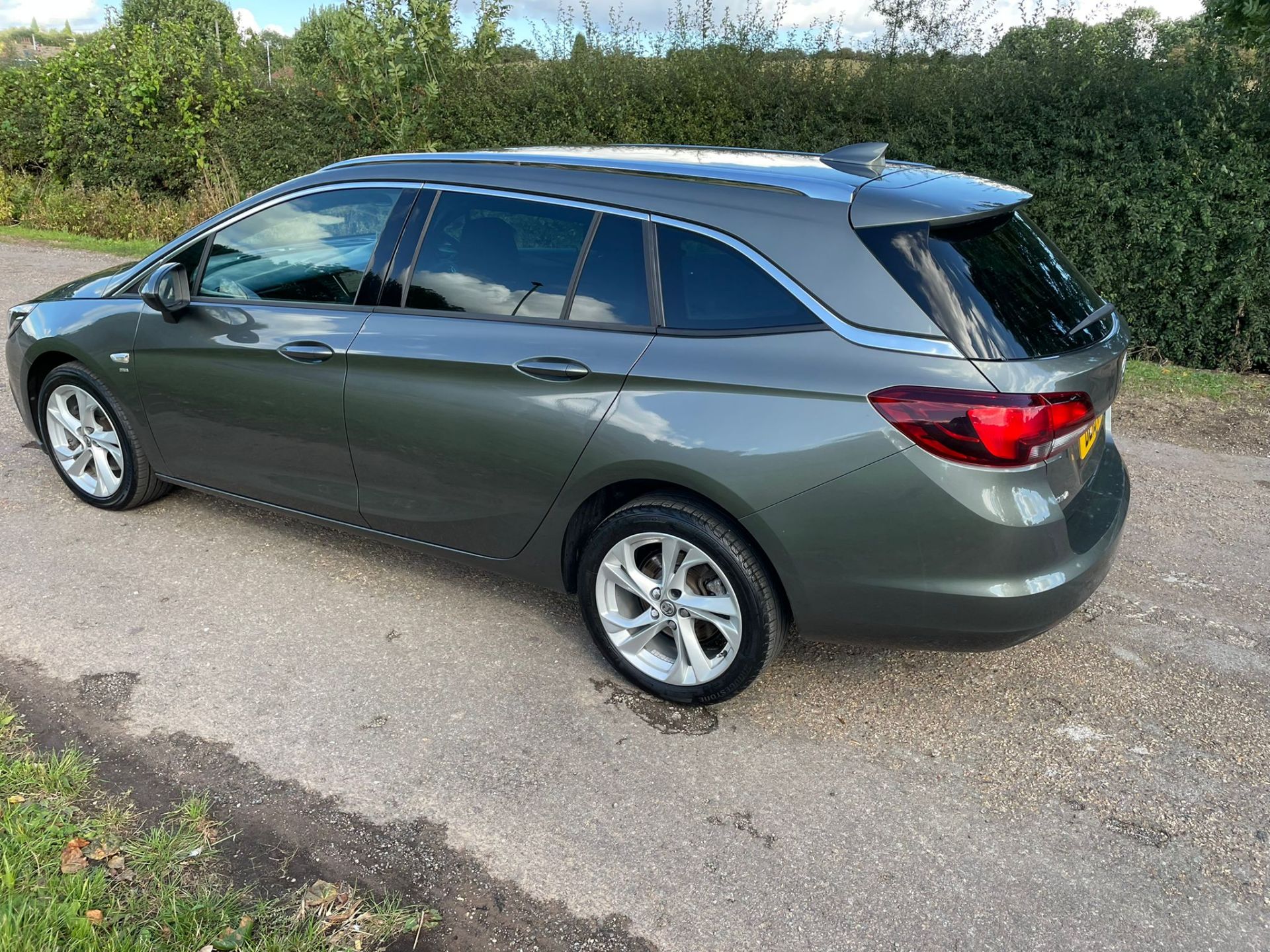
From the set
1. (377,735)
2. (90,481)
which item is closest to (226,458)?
(90,481)

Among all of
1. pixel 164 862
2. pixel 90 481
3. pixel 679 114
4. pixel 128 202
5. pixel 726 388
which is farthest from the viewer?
pixel 128 202

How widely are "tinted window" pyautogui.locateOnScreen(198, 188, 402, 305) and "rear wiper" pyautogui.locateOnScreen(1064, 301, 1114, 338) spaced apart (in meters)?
2.51

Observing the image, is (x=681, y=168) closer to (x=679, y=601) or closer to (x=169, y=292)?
(x=679, y=601)

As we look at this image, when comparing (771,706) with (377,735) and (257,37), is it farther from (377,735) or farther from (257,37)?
(257,37)

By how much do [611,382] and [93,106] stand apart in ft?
48.5

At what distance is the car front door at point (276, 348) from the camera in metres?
3.94

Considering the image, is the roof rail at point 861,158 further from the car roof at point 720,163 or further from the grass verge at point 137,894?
the grass verge at point 137,894

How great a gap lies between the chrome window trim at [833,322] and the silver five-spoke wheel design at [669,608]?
795mm

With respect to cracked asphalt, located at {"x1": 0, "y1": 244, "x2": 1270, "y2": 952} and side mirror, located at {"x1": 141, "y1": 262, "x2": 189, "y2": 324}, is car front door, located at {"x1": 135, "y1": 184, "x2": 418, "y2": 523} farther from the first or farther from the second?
cracked asphalt, located at {"x1": 0, "y1": 244, "x2": 1270, "y2": 952}

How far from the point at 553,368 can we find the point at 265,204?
1733mm

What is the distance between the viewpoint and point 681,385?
3.19 m

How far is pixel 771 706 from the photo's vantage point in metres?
3.53

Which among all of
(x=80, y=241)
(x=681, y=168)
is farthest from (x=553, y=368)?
(x=80, y=241)

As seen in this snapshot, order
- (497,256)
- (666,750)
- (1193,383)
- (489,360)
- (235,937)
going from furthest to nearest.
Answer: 1. (1193,383)
2. (497,256)
3. (489,360)
4. (666,750)
5. (235,937)
